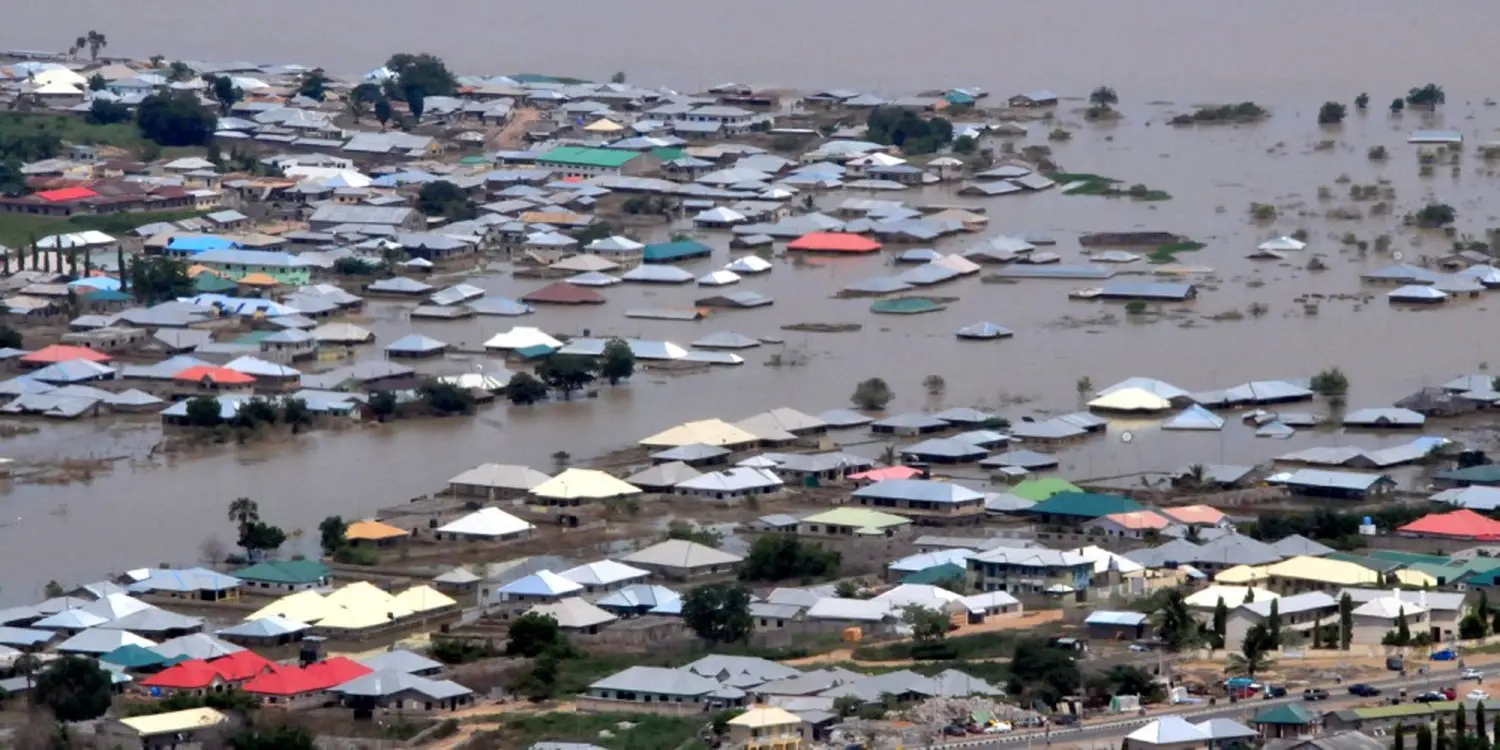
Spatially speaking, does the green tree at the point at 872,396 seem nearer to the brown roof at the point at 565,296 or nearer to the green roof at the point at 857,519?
the green roof at the point at 857,519

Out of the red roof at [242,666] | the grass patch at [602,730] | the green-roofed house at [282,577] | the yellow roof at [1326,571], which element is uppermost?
the yellow roof at [1326,571]

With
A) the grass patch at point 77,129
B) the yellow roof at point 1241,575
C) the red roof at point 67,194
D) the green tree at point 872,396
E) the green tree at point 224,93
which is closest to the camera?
the yellow roof at point 1241,575

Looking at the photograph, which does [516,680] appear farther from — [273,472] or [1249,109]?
[1249,109]

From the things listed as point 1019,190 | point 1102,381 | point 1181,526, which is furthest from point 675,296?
point 1181,526

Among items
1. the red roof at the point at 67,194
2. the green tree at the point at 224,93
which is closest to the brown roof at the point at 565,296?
the red roof at the point at 67,194

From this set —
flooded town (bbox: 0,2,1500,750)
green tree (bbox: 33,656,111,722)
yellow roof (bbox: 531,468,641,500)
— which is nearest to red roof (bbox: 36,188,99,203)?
flooded town (bbox: 0,2,1500,750)

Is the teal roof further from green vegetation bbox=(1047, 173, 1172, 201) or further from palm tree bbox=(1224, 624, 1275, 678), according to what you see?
palm tree bbox=(1224, 624, 1275, 678)
